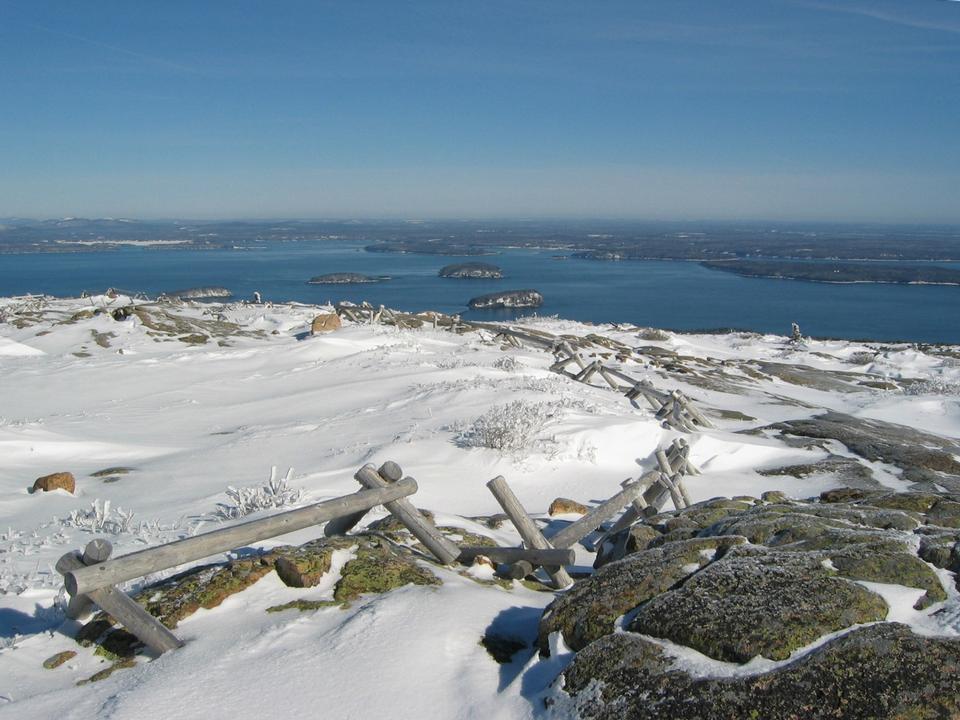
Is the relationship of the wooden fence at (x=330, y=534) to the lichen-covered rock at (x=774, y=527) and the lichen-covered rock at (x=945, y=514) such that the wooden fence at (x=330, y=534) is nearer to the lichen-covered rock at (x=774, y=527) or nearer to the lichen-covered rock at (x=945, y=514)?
the lichen-covered rock at (x=774, y=527)

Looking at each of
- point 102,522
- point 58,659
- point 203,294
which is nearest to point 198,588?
point 58,659

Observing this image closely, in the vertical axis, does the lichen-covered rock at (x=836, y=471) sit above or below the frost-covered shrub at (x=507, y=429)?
below

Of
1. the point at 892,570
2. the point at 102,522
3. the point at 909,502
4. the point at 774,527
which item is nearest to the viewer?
the point at 892,570

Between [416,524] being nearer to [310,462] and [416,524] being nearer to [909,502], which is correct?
[310,462]

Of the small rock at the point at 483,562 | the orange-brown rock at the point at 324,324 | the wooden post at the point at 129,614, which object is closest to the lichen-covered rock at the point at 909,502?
the small rock at the point at 483,562

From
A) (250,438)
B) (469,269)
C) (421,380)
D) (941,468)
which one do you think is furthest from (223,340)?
(469,269)

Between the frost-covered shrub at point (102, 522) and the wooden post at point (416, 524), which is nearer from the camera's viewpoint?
the wooden post at point (416, 524)
